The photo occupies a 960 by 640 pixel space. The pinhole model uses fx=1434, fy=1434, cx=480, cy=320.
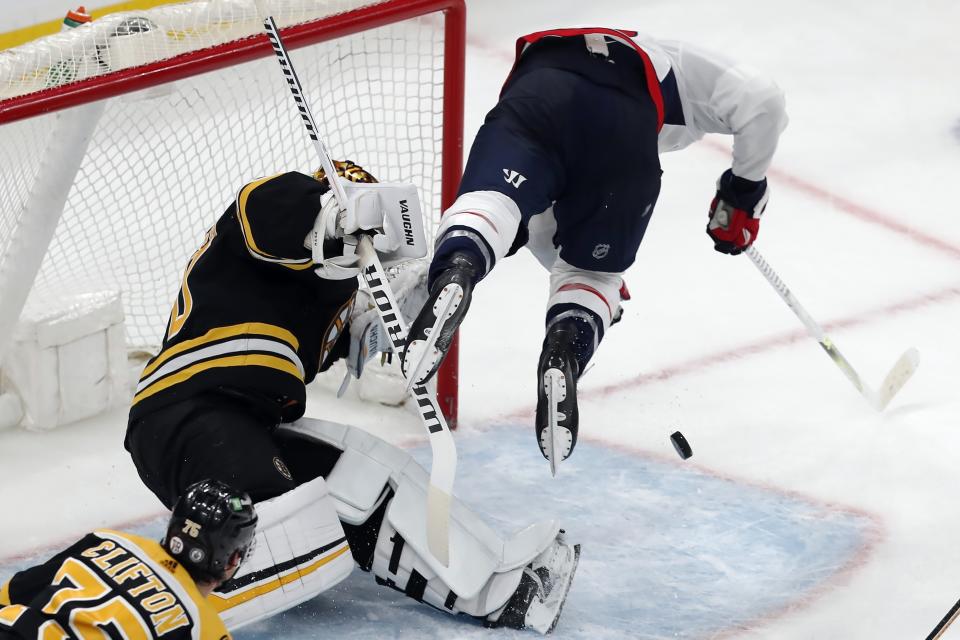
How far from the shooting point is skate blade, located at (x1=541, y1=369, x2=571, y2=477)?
226 centimetres

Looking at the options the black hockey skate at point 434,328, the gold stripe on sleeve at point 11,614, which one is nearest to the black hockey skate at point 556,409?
the black hockey skate at point 434,328

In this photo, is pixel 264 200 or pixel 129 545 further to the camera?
pixel 264 200

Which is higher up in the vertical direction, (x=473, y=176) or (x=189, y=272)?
(x=473, y=176)

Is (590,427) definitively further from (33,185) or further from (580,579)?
(33,185)

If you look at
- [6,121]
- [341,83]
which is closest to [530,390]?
[341,83]

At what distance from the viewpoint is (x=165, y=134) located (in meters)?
3.17

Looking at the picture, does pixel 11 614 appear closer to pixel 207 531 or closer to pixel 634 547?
pixel 207 531

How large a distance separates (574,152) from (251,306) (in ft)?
1.90

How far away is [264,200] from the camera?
2.25m

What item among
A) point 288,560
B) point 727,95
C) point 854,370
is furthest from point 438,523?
point 854,370

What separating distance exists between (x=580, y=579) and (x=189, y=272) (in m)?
0.84

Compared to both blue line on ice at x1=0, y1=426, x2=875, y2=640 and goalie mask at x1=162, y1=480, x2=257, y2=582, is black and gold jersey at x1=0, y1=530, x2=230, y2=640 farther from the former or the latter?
blue line on ice at x1=0, y1=426, x2=875, y2=640

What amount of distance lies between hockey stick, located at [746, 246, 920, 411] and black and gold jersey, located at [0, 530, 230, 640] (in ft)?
5.65

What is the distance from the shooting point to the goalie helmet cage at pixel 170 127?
2588 mm
